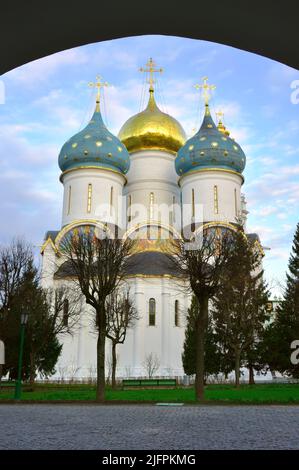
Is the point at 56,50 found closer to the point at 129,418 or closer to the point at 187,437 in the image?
the point at 187,437

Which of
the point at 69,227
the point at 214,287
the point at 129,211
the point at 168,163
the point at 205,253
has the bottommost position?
the point at 214,287

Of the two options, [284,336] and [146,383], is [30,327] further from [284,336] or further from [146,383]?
[284,336]

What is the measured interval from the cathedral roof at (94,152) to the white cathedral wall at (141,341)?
12181mm

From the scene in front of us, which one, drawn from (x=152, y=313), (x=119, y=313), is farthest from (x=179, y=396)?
(x=152, y=313)

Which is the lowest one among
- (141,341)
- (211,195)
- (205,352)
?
(205,352)

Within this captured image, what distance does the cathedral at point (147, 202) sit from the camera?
37469 millimetres

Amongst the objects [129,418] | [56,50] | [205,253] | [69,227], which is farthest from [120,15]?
[69,227]

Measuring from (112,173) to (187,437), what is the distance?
39.1m

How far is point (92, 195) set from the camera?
4431 cm

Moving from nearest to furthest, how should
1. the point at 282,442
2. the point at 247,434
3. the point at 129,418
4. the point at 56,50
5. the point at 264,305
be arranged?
the point at 56,50 < the point at 282,442 < the point at 247,434 < the point at 129,418 < the point at 264,305

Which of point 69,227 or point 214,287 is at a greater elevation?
point 69,227

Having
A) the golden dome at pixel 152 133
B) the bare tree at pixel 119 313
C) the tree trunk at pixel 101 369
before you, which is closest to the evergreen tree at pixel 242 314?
the bare tree at pixel 119 313

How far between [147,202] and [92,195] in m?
6.40

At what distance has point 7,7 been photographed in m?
2.88
